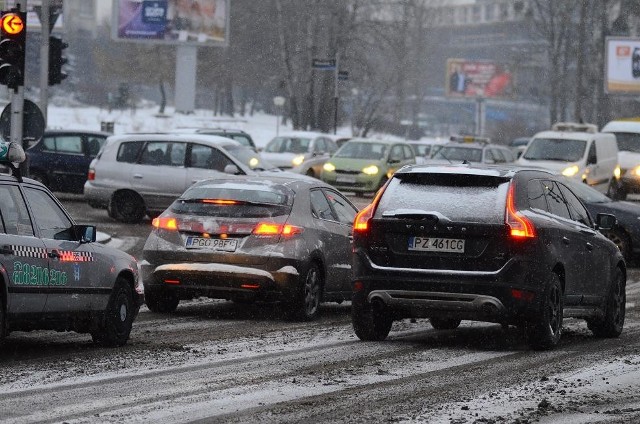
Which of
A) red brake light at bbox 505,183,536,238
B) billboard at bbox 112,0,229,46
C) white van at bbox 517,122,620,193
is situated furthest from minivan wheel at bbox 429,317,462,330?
billboard at bbox 112,0,229,46

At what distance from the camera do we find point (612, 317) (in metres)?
13.3

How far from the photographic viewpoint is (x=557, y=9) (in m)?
83.1

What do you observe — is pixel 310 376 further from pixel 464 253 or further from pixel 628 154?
pixel 628 154

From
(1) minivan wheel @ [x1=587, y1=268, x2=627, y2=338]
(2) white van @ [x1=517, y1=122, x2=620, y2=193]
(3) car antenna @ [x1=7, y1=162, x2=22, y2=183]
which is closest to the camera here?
(3) car antenna @ [x1=7, y1=162, x2=22, y2=183]

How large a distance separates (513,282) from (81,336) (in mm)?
3592

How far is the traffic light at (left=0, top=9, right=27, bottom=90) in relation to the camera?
20.2 m

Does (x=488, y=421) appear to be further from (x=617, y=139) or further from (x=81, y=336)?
(x=617, y=139)

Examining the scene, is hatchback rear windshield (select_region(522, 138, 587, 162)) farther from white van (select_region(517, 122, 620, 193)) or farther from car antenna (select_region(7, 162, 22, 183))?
Answer: car antenna (select_region(7, 162, 22, 183))

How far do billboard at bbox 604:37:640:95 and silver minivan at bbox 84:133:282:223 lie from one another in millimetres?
47047

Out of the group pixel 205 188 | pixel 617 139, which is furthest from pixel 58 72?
pixel 617 139

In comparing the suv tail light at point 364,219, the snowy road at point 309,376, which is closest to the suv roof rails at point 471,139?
the snowy road at point 309,376

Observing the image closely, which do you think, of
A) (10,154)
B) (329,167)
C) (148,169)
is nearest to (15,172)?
(10,154)

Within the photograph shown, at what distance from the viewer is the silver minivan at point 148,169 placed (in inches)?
1068

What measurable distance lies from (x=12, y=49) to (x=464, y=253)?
33.8 feet
